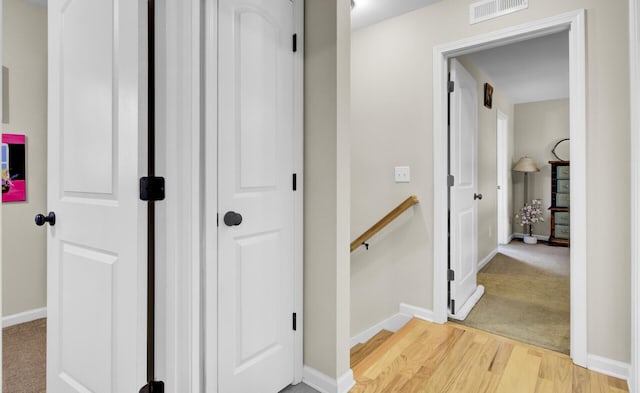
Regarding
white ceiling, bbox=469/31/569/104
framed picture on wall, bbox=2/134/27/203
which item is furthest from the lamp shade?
framed picture on wall, bbox=2/134/27/203

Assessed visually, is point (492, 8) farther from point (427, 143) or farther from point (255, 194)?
point (255, 194)

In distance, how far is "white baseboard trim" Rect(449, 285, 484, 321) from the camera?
106 inches

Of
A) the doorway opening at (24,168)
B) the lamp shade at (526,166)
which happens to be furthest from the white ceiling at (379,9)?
the lamp shade at (526,166)

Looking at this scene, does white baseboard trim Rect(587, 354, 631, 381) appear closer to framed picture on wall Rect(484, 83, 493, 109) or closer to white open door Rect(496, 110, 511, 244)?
framed picture on wall Rect(484, 83, 493, 109)

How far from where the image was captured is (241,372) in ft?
5.10

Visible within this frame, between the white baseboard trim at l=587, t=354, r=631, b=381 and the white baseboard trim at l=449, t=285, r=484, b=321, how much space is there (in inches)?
32.4

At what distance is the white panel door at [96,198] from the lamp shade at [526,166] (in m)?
6.14

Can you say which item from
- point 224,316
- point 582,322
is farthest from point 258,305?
point 582,322

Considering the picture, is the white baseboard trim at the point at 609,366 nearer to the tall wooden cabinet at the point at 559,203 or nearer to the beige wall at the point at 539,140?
the tall wooden cabinet at the point at 559,203

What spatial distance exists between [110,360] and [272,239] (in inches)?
30.8

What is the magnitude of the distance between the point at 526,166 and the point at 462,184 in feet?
12.7

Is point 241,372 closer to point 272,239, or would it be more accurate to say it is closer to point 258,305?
point 258,305

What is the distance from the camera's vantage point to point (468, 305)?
292 cm

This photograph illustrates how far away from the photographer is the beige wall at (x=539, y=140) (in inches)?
236
